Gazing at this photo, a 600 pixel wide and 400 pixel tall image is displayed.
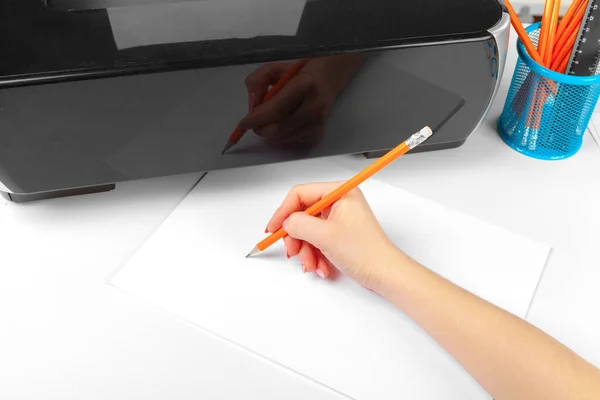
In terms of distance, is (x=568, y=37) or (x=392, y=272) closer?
(x=392, y=272)

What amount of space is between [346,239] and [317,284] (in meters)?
0.06

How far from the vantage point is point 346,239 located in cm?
46

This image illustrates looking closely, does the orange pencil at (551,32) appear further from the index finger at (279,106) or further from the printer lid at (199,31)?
the index finger at (279,106)

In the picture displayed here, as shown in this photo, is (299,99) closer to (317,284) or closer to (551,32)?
(317,284)

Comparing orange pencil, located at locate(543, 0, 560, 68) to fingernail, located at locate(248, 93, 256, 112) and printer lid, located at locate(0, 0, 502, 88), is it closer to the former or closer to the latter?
printer lid, located at locate(0, 0, 502, 88)

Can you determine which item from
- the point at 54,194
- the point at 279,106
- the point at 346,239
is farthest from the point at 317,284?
the point at 54,194

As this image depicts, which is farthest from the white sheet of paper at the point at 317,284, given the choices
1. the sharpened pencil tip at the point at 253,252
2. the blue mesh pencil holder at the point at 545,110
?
the blue mesh pencil holder at the point at 545,110

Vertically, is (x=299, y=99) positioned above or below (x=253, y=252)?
above

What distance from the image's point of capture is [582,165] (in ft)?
1.96

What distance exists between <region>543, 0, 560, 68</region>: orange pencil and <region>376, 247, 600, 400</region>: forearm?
0.28m

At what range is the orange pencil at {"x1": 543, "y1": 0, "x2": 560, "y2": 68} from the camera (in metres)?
0.55

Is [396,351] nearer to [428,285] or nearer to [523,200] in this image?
[428,285]

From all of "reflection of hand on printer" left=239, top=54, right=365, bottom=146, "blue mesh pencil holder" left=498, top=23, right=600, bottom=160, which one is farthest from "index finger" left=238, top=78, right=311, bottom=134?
A: "blue mesh pencil holder" left=498, top=23, right=600, bottom=160

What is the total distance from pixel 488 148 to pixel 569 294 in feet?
0.64
